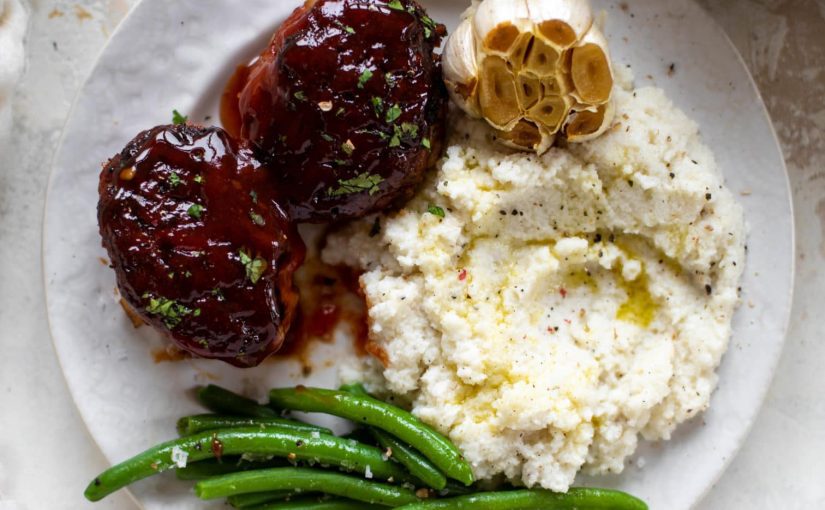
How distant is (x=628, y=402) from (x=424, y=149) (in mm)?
1596

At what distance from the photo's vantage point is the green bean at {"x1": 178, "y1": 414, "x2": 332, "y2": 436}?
4.05 m

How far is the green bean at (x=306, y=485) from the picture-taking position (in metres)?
3.92

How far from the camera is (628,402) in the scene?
13.2 ft

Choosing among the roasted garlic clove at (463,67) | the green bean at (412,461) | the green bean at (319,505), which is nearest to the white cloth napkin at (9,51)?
the roasted garlic clove at (463,67)

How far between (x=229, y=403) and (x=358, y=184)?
1.34m

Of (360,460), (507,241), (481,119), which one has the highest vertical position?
(481,119)

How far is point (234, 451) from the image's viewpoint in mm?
3967

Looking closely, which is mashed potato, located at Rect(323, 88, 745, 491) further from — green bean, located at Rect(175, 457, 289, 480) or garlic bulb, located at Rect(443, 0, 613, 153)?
green bean, located at Rect(175, 457, 289, 480)

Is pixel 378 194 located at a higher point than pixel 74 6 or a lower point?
lower

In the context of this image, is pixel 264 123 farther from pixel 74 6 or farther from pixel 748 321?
pixel 748 321

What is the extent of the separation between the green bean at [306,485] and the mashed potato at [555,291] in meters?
0.42

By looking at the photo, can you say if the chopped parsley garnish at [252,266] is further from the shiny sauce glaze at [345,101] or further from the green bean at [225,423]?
the green bean at [225,423]

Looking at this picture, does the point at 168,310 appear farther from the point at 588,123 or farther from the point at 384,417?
the point at 588,123

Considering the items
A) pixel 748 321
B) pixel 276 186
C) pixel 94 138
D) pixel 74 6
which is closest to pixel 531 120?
pixel 276 186
